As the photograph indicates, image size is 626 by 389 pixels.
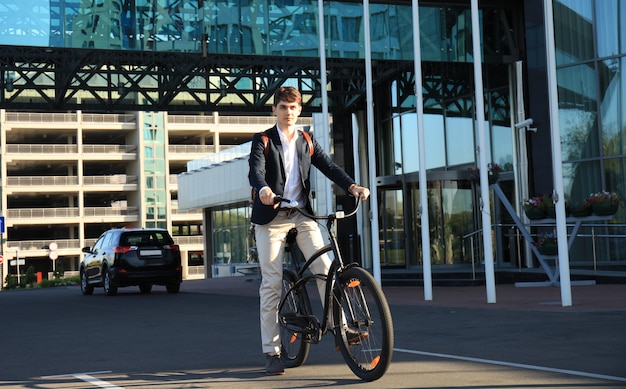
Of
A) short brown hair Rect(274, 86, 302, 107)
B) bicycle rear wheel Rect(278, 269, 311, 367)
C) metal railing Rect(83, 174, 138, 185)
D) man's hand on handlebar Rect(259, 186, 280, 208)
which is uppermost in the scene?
metal railing Rect(83, 174, 138, 185)

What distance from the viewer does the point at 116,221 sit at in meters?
89.5

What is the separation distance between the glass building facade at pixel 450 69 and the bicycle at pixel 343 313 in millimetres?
14014

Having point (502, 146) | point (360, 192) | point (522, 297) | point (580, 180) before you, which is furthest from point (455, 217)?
point (360, 192)

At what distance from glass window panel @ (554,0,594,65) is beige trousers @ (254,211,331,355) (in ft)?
58.7

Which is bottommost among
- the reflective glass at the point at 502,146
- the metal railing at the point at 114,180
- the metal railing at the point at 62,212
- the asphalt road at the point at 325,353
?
the asphalt road at the point at 325,353

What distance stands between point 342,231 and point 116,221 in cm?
6006

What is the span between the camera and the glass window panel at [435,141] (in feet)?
96.3

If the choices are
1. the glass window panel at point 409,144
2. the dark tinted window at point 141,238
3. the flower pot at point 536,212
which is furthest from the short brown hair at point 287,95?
the glass window panel at point 409,144

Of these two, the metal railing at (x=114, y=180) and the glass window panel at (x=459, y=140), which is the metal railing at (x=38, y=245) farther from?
the glass window panel at (x=459, y=140)

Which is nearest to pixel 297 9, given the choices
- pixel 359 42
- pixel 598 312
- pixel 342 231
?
pixel 359 42

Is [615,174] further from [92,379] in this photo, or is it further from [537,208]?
[92,379]

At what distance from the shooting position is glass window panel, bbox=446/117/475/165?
28.2 m

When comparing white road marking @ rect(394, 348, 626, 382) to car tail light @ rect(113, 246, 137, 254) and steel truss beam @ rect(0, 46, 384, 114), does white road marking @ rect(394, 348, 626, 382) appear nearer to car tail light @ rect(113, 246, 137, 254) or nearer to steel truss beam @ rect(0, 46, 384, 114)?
car tail light @ rect(113, 246, 137, 254)

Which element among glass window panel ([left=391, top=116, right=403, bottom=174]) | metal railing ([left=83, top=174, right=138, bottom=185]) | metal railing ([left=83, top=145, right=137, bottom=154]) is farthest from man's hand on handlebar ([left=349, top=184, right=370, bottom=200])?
metal railing ([left=83, top=174, right=138, bottom=185])
